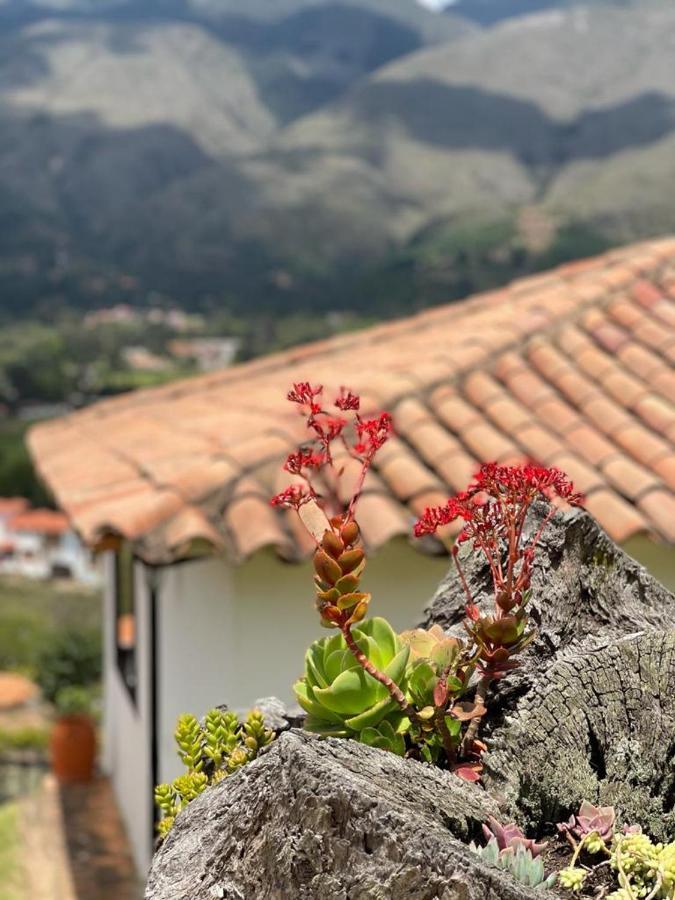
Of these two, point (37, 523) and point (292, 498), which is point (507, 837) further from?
point (37, 523)

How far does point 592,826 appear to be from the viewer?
1.61 metres

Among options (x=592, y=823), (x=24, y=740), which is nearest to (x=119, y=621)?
(x=592, y=823)

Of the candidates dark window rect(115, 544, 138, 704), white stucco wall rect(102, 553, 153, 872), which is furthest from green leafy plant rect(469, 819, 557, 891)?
dark window rect(115, 544, 138, 704)

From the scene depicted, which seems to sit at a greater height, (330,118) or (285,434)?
(330,118)

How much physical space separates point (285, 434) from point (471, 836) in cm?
457

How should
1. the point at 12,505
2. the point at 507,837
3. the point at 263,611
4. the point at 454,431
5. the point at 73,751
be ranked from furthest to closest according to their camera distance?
the point at 12,505
the point at 73,751
the point at 454,431
the point at 263,611
the point at 507,837

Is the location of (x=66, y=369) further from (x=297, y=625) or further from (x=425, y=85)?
(x=425, y=85)

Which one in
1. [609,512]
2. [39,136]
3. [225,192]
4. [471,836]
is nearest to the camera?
[471,836]

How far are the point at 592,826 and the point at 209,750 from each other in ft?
2.02

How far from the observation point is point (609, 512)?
5.13 metres

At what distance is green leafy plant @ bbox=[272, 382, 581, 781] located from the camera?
1.69m

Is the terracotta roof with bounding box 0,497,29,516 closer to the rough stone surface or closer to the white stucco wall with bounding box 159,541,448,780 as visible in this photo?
the white stucco wall with bounding box 159,541,448,780

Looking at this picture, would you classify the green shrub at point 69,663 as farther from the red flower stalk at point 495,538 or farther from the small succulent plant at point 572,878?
the small succulent plant at point 572,878

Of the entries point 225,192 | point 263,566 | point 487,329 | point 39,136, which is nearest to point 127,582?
point 487,329
